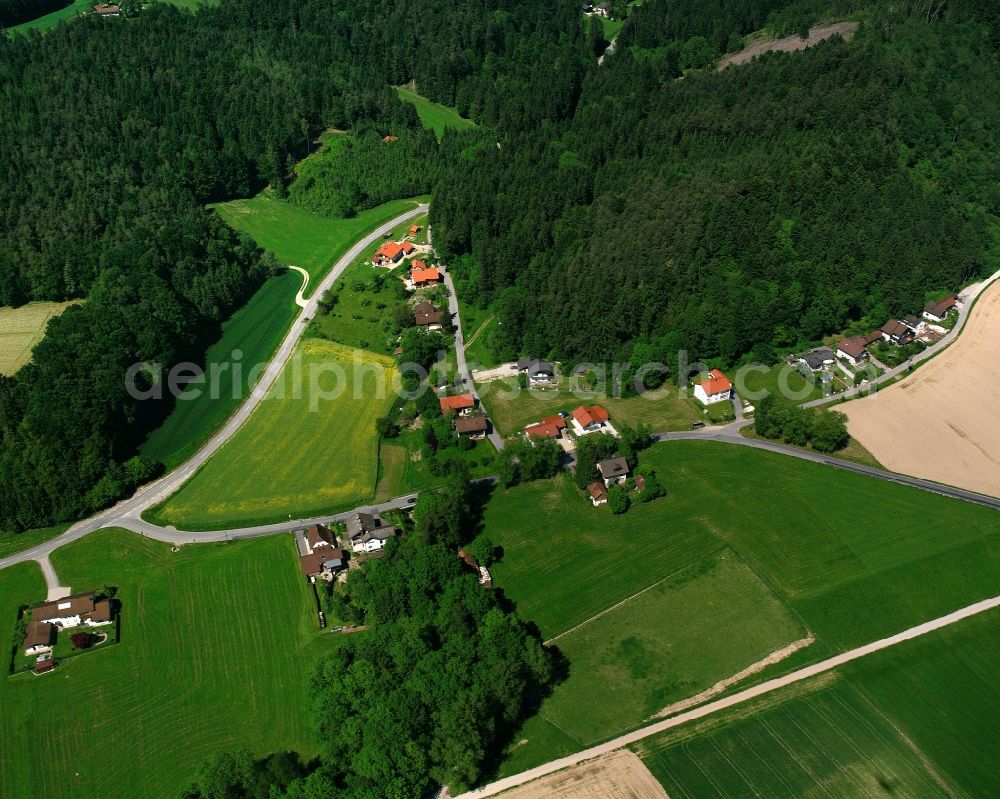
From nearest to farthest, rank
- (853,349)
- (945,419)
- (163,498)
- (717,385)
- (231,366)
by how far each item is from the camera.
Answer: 1. (163,498)
2. (945,419)
3. (717,385)
4. (853,349)
5. (231,366)

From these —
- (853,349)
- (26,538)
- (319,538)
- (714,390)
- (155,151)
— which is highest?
(155,151)

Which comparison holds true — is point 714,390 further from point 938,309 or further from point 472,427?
point 938,309

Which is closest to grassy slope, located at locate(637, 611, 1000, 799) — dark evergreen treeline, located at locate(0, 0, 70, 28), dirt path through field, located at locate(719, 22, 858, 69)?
dirt path through field, located at locate(719, 22, 858, 69)

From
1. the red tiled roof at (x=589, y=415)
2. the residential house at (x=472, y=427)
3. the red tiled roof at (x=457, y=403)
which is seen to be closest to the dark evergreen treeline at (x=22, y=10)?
the red tiled roof at (x=457, y=403)

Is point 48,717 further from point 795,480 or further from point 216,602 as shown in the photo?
point 795,480

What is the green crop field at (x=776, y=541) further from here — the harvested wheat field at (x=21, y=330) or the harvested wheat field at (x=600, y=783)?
the harvested wheat field at (x=21, y=330)

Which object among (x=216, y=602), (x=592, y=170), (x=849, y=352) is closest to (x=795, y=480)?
(x=849, y=352)

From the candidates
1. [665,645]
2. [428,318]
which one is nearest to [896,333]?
[665,645]
